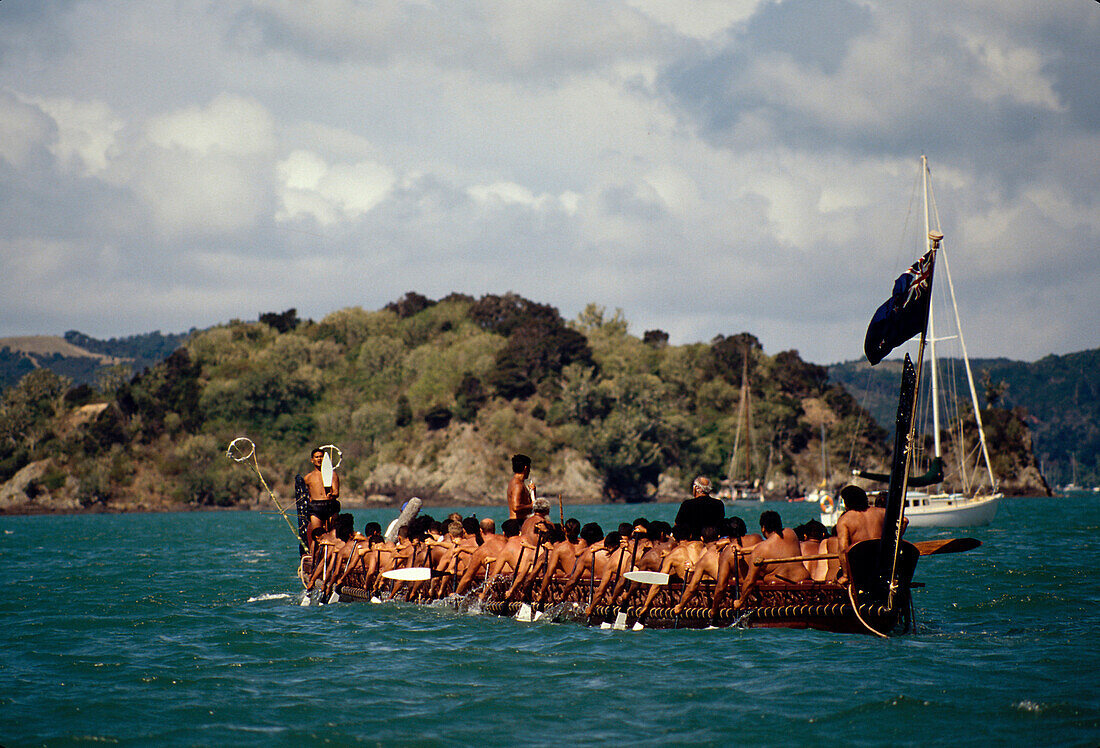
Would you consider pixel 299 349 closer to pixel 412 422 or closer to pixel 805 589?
pixel 412 422

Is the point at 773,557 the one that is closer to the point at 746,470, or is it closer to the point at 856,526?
the point at 856,526

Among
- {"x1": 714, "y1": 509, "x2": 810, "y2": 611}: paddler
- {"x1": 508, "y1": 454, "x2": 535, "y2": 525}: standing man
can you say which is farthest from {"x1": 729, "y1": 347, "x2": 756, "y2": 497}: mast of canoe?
{"x1": 714, "y1": 509, "x2": 810, "y2": 611}: paddler

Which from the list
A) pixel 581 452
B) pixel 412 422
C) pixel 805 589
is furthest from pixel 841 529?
pixel 412 422

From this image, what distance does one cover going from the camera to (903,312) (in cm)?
1520

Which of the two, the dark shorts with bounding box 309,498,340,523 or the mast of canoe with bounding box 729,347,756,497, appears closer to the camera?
the dark shorts with bounding box 309,498,340,523

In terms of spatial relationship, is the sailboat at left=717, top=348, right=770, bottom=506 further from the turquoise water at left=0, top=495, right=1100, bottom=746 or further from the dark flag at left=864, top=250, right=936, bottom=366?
the dark flag at left=864, top=250, right=936, bottom=366

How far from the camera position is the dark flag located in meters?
15.0

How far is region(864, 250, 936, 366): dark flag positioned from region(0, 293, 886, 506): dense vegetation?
8622 centimetres

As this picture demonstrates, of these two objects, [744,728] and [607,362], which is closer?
[744,728]

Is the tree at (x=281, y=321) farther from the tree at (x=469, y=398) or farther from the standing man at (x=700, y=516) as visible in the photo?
the standing man at (x=700, y=516)

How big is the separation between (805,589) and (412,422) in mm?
99230

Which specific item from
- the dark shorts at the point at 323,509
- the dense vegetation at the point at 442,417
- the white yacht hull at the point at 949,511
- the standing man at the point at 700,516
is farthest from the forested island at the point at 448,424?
the standing man at the point at 700,516

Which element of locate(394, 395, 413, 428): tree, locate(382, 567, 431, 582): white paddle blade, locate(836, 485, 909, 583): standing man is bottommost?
locate(382, 567, 431, 582): white paddle blade

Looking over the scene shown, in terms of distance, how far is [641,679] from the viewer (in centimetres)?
1361
